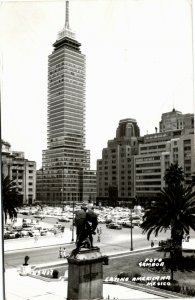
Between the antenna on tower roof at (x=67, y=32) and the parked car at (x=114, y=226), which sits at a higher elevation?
the antenna on tower roof at (x=67, y=32)

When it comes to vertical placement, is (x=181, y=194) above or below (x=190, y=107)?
below

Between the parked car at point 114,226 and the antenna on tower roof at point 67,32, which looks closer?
the antenna on tower roof at point 67,32

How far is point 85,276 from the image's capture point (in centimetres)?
1111

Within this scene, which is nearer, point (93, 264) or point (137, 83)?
point (93, 264)

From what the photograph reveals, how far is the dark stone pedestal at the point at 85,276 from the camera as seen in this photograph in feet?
36.2

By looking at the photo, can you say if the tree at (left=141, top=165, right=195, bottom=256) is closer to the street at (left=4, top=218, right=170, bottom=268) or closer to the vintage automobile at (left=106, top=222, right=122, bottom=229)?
the street at (left=4, top=218, right=170, bottom=268)

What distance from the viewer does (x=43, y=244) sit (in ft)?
78.1

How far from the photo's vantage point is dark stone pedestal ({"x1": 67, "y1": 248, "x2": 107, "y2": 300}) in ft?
36.2

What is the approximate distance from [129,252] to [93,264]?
10766 mm

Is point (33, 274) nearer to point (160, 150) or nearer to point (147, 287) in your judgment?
point (147, 287)

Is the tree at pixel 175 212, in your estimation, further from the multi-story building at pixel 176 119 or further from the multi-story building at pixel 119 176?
the multi-story building at pixel 119 176

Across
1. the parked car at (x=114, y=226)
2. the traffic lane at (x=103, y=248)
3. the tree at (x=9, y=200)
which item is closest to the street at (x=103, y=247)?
the traffic lane at (x=103, y=248)

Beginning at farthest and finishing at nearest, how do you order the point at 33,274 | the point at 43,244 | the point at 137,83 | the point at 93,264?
the point at 43,244 < the point at 33,274 < the point at 137,83 < the point at 93,264

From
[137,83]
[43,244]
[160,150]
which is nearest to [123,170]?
[160,150]
